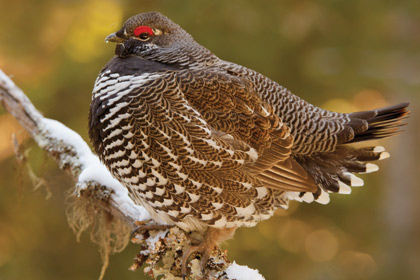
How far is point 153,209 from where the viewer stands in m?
3.32

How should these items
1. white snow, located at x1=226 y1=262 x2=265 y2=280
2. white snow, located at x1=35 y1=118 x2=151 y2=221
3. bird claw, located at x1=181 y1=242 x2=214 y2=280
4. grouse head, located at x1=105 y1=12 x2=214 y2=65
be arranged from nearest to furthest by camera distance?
white snow, located at x1=226 y1=262 x2=265 y2=280 < bird claw, located at x1=181 y1=242 x2=214 y2=280 < grouse head, located at x1=105 y1=12 x2=214 y2=65 < white snow, located at x1=35 y1=118 x2=151 y2=221

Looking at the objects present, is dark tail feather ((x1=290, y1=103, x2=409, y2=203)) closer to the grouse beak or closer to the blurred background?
the grouse beak

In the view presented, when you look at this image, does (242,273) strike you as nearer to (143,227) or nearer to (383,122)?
(143,227)

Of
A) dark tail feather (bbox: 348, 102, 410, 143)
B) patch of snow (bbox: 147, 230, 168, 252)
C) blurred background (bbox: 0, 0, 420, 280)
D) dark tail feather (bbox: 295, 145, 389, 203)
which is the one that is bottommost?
patch of snow (bbox: 147, 230, 168, 252)

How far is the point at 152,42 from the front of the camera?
3.47m

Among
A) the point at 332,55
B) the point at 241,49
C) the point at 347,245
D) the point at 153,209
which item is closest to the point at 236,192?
the point at 153,209

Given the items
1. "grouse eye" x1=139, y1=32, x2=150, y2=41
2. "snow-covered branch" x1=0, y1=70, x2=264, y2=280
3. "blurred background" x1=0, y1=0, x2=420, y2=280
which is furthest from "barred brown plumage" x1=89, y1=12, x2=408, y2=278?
"blurred background" x1=0, y1=0, x2=420, y2=280

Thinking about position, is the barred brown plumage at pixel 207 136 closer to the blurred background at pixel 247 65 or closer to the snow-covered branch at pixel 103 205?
the snow-covered branch at pixel 103 205

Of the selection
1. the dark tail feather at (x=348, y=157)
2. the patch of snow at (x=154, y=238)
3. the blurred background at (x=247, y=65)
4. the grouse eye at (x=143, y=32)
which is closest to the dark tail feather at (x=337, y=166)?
the dark tail feather at (x=348, y=157)

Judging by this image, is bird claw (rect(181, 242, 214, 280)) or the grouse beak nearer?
bird claw (rect(181, 242, 214, 280))

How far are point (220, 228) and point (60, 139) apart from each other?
138 centimetres

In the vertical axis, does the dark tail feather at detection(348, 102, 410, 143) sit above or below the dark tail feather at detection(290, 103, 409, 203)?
above

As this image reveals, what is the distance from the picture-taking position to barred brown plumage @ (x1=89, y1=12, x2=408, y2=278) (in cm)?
313

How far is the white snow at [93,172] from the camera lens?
3668 millimetres
